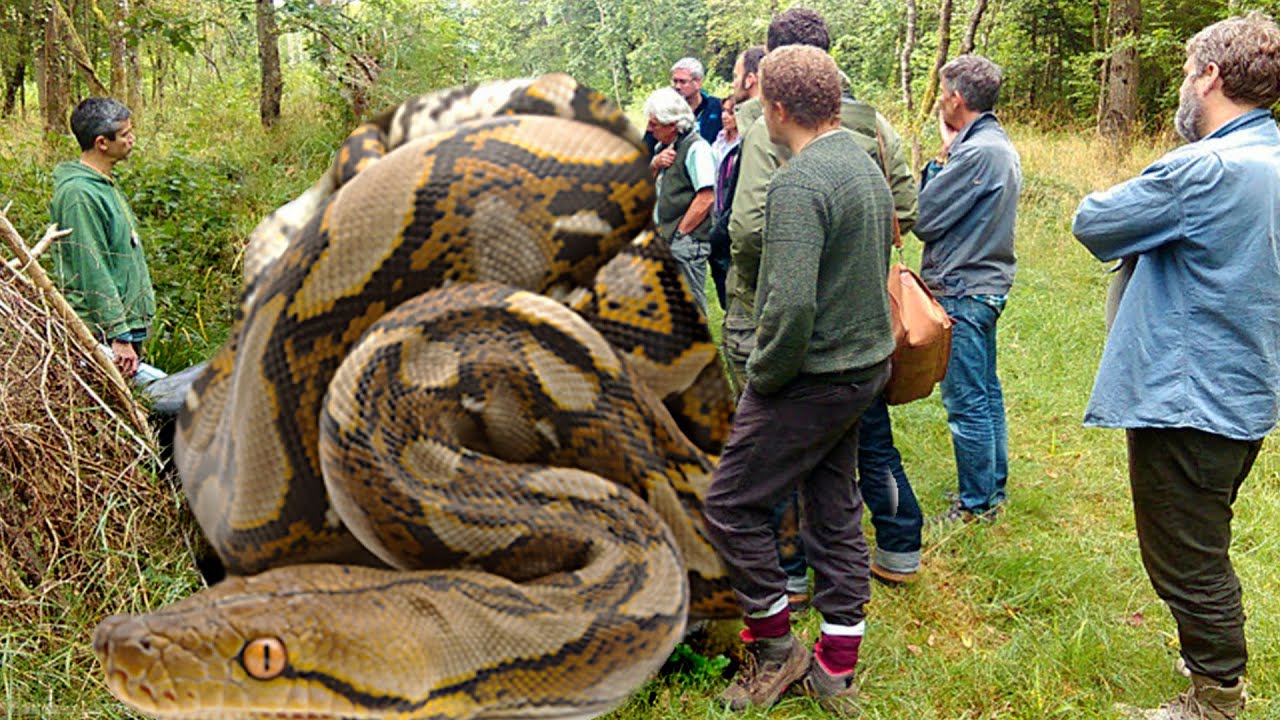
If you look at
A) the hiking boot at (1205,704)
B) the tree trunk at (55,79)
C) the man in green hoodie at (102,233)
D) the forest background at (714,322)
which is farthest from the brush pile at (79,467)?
the tree trunk at (55,79)

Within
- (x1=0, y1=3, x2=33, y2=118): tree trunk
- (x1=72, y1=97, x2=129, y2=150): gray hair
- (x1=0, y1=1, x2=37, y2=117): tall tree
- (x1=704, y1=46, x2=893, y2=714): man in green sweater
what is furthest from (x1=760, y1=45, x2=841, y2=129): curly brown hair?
(x1=0, y1=3, x2=33, y2=118): tree trunk

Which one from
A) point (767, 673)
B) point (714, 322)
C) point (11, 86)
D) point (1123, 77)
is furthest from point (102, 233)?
point (11, 86)

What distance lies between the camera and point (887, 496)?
15.2 feet

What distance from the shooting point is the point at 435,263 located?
88 centimetres

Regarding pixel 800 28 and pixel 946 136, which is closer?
pixel 800 28

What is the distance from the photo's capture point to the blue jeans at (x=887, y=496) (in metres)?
4.56

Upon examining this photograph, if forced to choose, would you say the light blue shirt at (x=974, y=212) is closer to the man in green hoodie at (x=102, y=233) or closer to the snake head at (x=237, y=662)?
the man in green hoodie at (x=102, y=233)

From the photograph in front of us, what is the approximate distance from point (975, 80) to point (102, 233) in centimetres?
446

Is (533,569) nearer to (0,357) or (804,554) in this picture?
(0,357)

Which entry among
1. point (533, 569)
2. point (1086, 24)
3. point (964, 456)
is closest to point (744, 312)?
point (964, 456)

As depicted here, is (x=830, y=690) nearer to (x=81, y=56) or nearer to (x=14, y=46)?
(x=81, y=56)

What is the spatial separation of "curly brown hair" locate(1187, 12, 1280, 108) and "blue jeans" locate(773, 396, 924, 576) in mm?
1850

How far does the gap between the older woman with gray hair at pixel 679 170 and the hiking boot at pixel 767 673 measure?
1198mm

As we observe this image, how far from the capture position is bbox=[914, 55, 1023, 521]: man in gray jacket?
17.0ft
